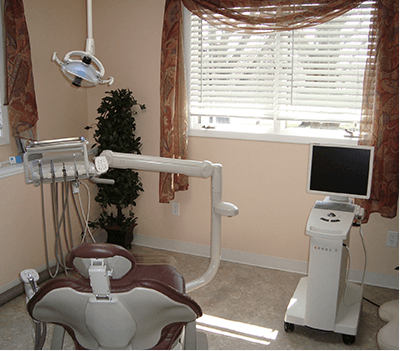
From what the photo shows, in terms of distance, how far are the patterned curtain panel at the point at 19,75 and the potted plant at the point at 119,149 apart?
0.54 meters

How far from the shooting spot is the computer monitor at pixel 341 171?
257 centimetres

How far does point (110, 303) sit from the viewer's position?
151cm

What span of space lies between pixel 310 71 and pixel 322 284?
4.99 ft

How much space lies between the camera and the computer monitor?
2570mm

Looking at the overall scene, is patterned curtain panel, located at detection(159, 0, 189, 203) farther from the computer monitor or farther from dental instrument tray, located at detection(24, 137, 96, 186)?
dental instrument tray, located at detection(24, 137, 96, 186)

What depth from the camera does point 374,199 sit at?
2984mm

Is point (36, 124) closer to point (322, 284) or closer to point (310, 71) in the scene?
point (310, 71)

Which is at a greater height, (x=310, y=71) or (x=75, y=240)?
(x=310, y=71)

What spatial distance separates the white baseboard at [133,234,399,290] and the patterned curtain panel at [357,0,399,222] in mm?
537

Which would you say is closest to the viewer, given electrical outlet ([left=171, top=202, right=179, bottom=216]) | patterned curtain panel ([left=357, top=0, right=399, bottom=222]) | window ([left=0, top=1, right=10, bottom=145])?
patterned curtain panel ([left=357, top=0, right=399, bottom=222])

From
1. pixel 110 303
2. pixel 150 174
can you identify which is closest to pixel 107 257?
pixel 110 303

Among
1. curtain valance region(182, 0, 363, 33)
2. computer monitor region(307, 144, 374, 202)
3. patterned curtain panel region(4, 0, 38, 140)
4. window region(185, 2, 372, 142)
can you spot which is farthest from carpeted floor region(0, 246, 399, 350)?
curtain valance region(182, 0, 363, 33)

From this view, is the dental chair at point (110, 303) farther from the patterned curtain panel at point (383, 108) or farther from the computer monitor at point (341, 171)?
the patterned curtain panel at point (383, 108)

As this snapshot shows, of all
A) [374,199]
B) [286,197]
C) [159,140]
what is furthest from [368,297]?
[159,140]
